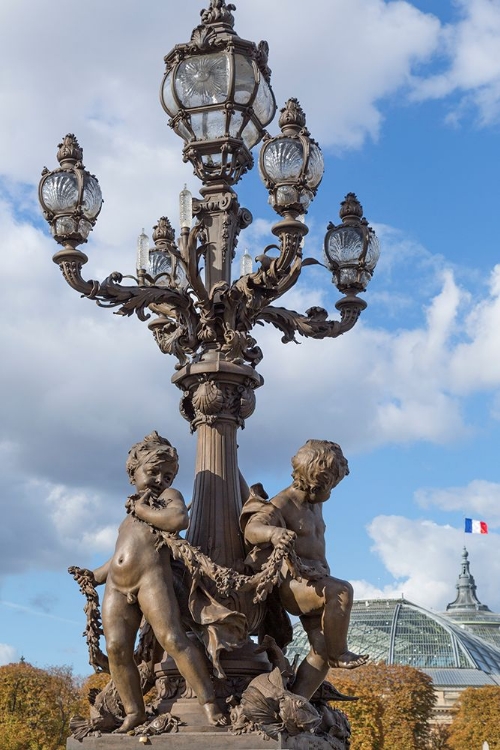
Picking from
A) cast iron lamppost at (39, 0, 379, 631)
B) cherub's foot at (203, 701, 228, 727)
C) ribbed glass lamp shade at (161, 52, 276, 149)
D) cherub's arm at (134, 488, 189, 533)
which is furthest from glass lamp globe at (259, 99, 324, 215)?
cherub's foot at (203, 701, 228, 727)

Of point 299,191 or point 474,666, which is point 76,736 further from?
point 474,666

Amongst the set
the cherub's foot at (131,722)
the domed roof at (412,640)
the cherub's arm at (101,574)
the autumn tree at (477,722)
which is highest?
the domed roof at (412,640)

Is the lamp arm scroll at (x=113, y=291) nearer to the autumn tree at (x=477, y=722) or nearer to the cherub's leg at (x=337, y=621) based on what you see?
the cherub's leg at (x=337, y=621)

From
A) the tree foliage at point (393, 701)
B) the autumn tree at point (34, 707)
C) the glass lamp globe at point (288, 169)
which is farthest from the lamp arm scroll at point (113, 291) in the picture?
the tree foliage at point (393, 701)

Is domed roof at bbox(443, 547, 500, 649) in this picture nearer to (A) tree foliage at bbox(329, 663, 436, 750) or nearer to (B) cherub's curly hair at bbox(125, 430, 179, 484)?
(A) tree foliage at bbox(329, 663, 436, 750)

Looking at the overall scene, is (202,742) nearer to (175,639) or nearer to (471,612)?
(175,639)

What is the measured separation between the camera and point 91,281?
975cm

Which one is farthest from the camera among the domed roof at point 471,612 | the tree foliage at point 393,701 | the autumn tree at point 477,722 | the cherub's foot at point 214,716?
the domed roof at point 471,612

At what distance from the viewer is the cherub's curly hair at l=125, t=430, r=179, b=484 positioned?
29.6ft

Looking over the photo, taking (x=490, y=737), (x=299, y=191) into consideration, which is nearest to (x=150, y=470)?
(x=299, y=191)

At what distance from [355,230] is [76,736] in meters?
4.71

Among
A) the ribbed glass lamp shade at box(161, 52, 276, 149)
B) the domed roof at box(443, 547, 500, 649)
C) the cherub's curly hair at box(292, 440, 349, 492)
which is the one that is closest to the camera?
the cherub's curly hair at box(292, 440, 349, 492)

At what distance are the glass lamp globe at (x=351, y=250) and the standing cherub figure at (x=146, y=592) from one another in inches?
102

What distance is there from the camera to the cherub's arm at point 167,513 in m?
8.73
